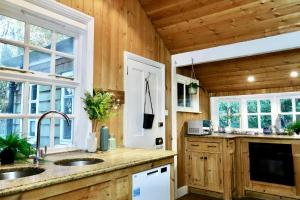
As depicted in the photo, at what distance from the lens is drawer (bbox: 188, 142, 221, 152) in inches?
149

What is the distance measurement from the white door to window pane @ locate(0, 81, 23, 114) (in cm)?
122

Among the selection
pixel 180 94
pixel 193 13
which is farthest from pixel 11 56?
pixel 180 94

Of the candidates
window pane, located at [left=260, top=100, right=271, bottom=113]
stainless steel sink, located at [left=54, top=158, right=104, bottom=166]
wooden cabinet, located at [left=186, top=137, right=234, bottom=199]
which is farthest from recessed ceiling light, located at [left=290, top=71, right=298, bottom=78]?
stainless steel sink, located at [left=54, top=158, right=104, bottom=166]

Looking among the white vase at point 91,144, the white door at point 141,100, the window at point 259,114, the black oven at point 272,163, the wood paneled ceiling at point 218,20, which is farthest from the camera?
the window at point 259,114

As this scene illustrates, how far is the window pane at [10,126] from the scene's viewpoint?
1.94 m

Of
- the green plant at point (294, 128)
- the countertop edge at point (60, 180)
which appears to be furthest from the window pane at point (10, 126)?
the green plant at point (294, 128)

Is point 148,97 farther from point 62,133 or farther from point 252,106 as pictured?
point 252,106

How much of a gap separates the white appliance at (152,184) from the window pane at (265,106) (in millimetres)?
3029

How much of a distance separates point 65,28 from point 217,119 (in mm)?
3707

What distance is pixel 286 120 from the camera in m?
4.23

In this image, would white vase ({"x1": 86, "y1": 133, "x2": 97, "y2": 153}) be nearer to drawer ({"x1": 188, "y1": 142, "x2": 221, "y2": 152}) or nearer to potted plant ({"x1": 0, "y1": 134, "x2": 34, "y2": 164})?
potted plant ({"x1": 0, "y1": 134, "x2": 34, "y2": 164})

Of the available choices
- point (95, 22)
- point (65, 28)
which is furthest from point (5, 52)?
point (95, 22)

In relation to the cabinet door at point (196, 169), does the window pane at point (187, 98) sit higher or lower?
higher

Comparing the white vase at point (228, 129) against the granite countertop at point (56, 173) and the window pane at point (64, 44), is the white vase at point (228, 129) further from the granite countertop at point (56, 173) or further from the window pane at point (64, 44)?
the window pane at point (64, 44)
